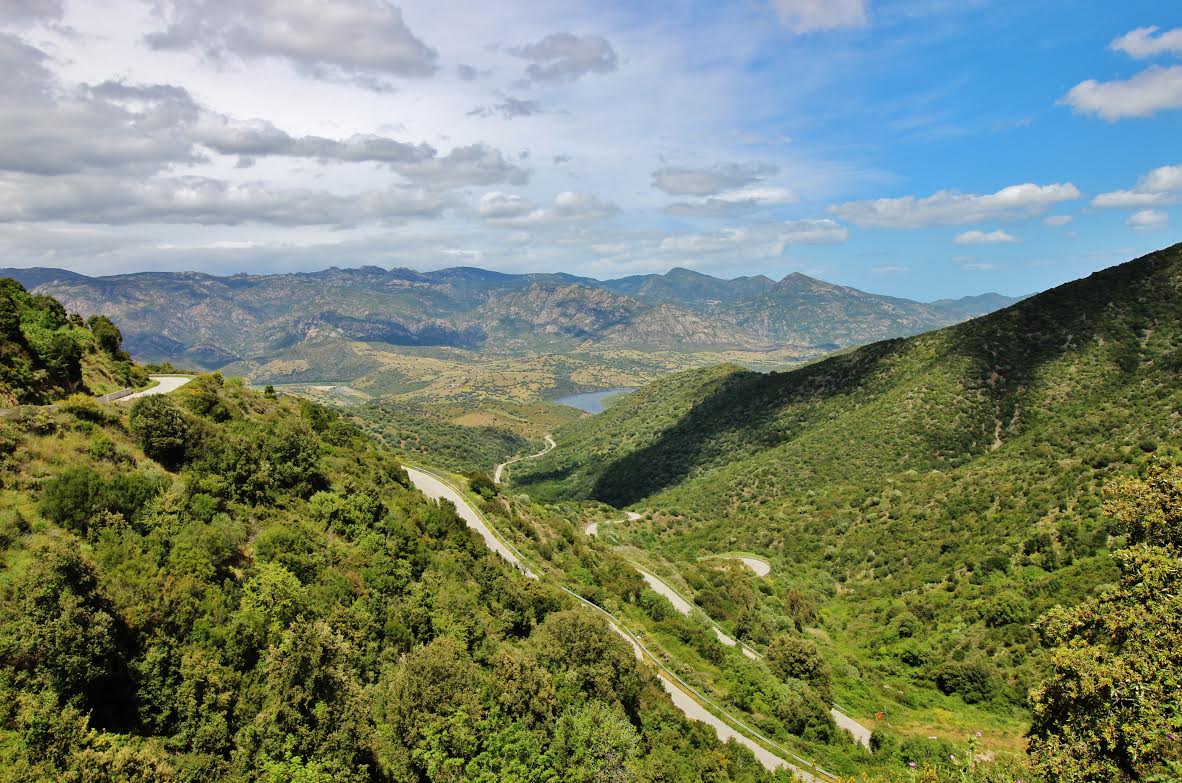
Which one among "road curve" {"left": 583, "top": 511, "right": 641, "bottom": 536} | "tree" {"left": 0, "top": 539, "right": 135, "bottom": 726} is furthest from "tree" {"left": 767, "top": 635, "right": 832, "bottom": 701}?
"road curve" {"left": 583, "top": 511, "right": 641, "bottom": 536}

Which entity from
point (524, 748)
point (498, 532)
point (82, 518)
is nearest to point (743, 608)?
point (498, 532)

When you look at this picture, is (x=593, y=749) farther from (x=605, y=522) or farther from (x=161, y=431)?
(x=605, y=522)

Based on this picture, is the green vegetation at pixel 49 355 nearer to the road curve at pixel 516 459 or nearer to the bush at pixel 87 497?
the bush at pixel 87 497

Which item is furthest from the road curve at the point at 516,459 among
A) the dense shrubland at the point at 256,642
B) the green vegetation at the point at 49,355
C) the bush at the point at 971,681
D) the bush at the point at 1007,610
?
the dense shrubland at the point at 256,642

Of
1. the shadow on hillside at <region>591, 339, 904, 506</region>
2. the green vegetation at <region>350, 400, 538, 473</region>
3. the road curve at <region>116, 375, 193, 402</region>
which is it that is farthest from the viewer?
the green vegetation at <region>350, 400, 538, 473</region>

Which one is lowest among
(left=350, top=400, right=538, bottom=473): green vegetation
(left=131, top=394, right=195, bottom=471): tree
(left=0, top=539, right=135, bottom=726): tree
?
(left=350, top=400, right=538, bottom=473): green vegetation

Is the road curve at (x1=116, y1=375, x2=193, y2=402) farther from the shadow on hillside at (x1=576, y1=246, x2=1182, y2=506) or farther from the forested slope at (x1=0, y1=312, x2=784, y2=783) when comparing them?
the shadow on hillside at (x1=576, y1=246, x2=1182, y2=506)

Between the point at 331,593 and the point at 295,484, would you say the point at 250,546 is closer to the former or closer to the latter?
the point at 331,593
